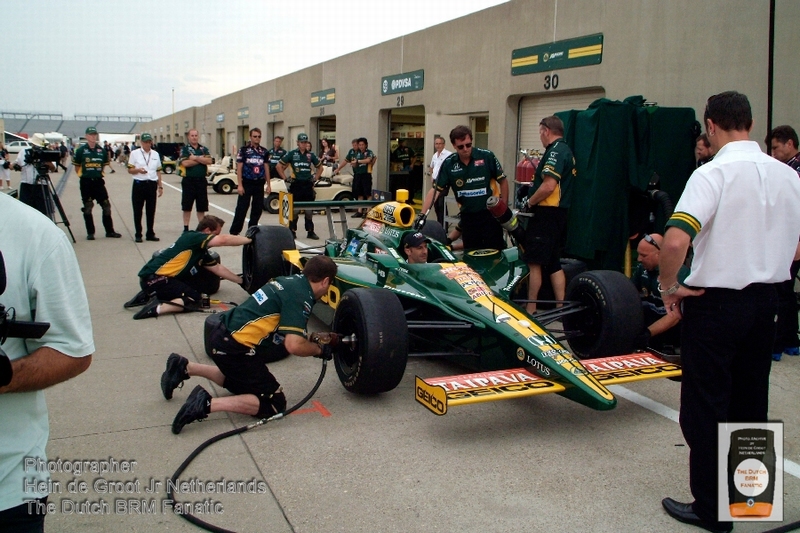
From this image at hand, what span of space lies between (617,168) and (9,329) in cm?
684

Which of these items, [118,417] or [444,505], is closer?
[444,505]

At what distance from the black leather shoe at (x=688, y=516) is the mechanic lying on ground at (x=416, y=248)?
2.75 meters

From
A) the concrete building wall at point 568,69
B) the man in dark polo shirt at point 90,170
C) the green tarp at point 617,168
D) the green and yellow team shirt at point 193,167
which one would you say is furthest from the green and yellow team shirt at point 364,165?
the green tarp at point 617,168

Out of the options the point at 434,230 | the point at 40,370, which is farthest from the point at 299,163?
the point at 40,370

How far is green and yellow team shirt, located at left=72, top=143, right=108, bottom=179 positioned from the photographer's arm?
10.4 m

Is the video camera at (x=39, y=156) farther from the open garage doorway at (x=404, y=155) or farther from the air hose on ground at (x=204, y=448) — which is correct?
the open garage doorway at (x=404, y=155)

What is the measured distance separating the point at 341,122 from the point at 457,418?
18684 mm

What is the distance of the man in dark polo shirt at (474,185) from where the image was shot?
21.6 feet

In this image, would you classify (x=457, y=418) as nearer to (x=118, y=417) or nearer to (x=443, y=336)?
Answer: (x=443, y=336)

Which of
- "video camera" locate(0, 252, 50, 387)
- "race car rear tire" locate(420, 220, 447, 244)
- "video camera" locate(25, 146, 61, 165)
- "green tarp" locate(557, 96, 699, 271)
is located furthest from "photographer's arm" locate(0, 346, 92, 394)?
"video camera" locate(25, 146, 61, 165)

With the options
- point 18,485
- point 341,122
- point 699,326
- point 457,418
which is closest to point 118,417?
point 457,418

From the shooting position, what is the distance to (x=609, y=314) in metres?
4.52

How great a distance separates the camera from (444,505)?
3107mm

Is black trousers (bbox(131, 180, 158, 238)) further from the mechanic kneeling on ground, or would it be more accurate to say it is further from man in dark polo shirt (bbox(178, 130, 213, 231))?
the mechanic kneeling on ground
